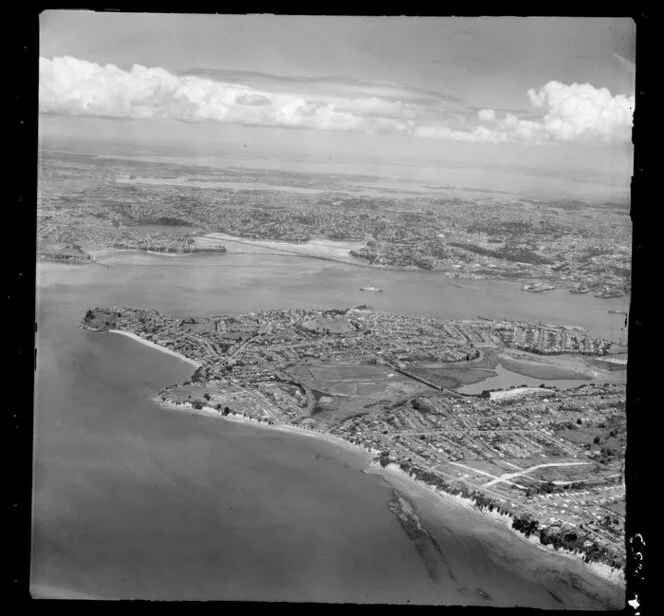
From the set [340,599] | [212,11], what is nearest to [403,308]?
[340,599]

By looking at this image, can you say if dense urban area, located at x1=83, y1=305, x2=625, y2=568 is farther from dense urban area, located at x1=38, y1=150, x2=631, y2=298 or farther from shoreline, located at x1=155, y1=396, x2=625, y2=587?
dense urban area, located at x1=38, y1=150, x2=631, y2=298

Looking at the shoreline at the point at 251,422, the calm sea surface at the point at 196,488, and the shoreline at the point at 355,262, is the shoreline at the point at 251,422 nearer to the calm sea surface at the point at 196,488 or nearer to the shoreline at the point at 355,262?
the calm sea surface at the point at 196,488

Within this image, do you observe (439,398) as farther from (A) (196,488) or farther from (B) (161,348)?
(B) (161,348)

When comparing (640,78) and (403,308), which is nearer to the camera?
(640,78)

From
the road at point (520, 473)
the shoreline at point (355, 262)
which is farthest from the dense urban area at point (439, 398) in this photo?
the shoreline at point (355, 262)

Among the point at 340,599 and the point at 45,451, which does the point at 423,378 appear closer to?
the point at 340,599

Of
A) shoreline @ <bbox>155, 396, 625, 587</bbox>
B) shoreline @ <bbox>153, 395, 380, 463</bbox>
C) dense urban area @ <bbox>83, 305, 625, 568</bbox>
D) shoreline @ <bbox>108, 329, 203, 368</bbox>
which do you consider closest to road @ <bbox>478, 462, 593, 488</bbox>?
dense urban area @ <bbox>83, 305, 625, 568</bbox>

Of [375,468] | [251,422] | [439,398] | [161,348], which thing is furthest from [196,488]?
[439,398]
